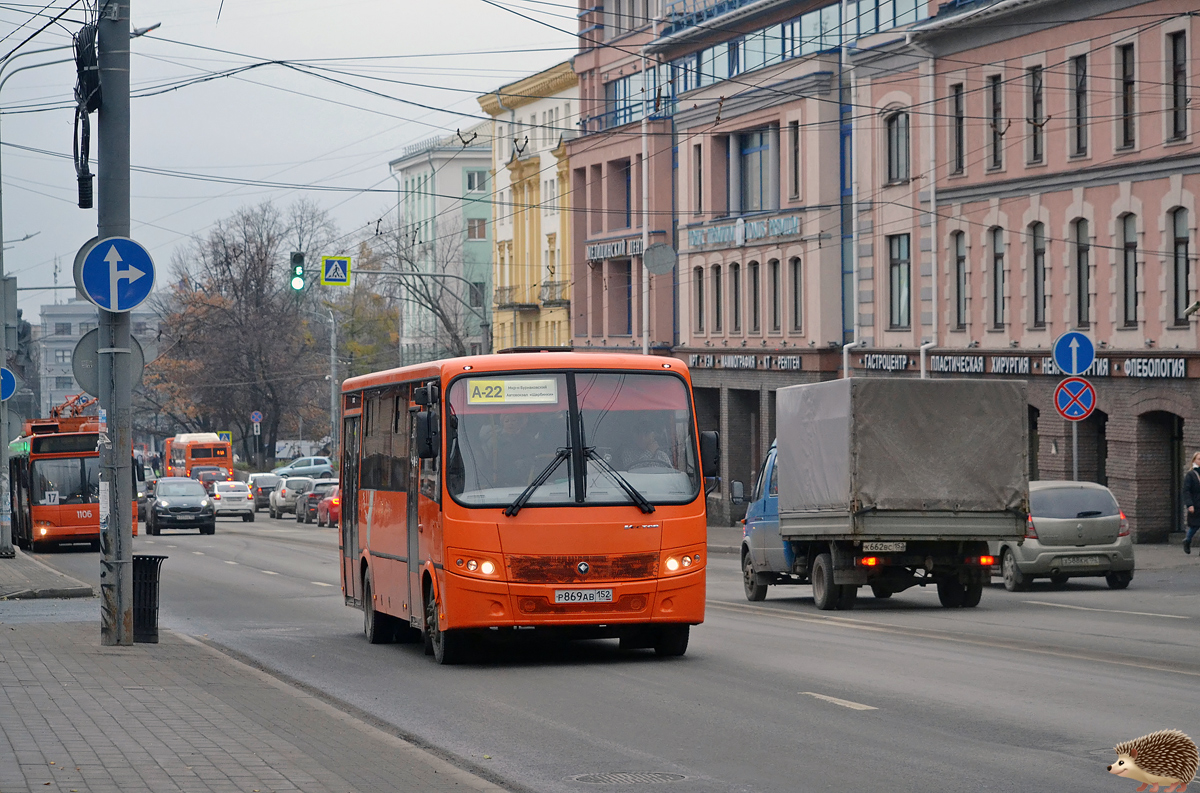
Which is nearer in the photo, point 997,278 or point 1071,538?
point 1071,538

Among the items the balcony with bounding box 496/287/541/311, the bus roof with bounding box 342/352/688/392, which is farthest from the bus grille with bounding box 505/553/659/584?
the balcony with bounding box 496/287/541/311

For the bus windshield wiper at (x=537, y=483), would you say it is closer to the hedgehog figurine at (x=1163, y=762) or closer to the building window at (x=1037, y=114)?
the hedgehog figurine at (x=1163, y=762)

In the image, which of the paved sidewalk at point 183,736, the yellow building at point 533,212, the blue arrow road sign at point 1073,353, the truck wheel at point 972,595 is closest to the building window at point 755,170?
the yellow building at point 533,212

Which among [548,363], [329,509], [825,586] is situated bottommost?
[329,509]

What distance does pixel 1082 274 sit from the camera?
37594 millimetres

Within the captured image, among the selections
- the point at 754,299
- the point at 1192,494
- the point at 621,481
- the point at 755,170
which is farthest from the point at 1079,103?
the point at 621,481

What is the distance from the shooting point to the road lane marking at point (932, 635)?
46.4 feet

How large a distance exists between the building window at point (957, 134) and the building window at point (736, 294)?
11513 mm

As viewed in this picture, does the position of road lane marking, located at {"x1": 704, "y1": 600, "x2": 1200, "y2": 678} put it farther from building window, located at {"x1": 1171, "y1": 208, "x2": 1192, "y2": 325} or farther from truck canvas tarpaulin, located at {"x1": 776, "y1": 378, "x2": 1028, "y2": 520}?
building window, located at {"x1": 1171, "y1": 208, "x2": 1192, "y2": 325}

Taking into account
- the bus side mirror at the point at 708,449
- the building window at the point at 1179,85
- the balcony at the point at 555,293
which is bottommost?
the bus side mirror at the point at 708,449

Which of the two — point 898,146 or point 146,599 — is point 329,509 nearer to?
point 898,146

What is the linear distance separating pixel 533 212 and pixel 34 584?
49.6 m

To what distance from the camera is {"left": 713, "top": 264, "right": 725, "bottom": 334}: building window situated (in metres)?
53.7

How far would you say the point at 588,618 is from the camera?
1464 centimetres
